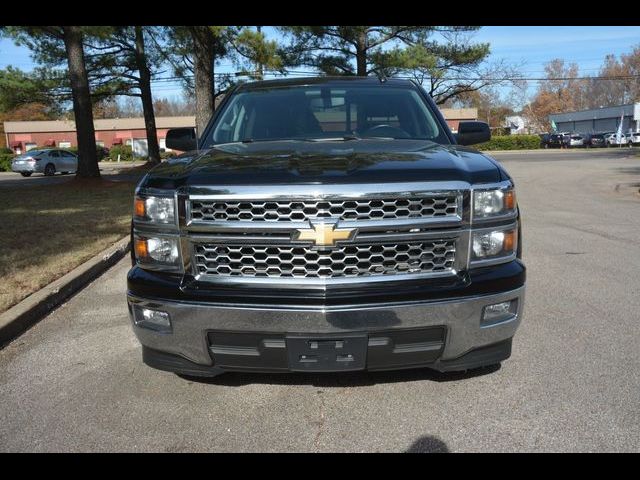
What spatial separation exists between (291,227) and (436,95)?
119ft

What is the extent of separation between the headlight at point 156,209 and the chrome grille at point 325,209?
0.44 ft

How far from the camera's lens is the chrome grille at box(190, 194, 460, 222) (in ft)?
8.84

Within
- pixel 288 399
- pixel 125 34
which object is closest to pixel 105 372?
pixel 288 399

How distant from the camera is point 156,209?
114 inches

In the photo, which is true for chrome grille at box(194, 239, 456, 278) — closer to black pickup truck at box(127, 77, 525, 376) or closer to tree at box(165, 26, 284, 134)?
black pickup truck at box(127, 77, 525, 376)

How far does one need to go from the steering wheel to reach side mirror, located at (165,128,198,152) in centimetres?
133

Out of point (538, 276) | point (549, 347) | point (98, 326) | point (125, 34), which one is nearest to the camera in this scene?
point (549, 347)

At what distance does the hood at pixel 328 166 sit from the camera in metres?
2.75

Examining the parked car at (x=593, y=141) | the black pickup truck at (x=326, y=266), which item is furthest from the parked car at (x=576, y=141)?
the black pickup truck at (x=326, y=266)

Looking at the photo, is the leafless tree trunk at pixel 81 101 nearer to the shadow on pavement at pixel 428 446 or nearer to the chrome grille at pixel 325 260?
the chrome grille at pixel 325 260

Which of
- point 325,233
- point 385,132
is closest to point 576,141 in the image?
point 385,132

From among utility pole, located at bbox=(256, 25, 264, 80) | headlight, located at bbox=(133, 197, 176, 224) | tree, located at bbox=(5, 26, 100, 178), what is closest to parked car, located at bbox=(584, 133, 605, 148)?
utility pole, located at bbox=(256, 25, 264, 80)
